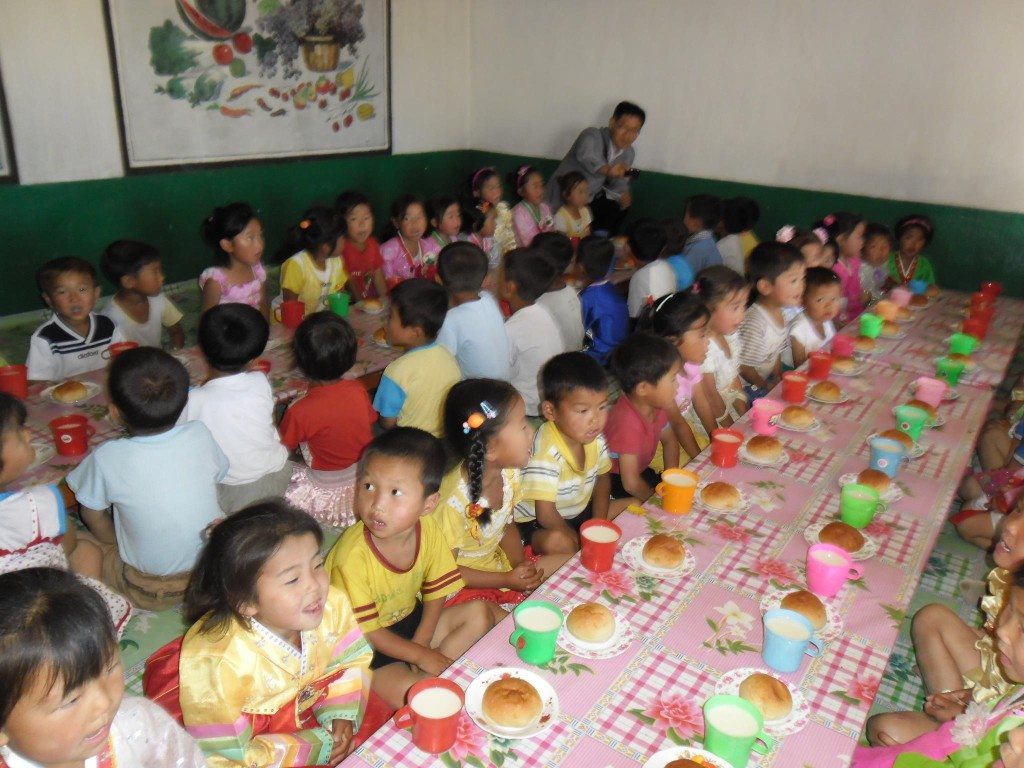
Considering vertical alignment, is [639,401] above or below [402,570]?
above

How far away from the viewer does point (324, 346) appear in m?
2.67

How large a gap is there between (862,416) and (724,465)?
774 millimetres

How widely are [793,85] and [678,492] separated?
16.9ft

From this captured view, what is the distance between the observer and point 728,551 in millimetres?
1867

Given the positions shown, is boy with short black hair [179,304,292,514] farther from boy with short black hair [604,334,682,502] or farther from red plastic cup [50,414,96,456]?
boy with short black hair [604,334,682,502]

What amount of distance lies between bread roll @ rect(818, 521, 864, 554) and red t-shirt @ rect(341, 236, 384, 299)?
134 inches

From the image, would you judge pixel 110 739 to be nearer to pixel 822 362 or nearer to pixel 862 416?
pixel 862 416

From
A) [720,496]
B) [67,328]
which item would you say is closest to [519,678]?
[720,496]

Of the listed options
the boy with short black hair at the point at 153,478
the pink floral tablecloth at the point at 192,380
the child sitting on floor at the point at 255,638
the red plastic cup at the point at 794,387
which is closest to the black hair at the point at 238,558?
the child sitting on floor at the point at 255,638

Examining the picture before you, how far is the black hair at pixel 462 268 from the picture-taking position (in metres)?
3.42

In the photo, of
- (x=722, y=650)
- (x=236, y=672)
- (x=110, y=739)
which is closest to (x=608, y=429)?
(x=722, y=650)

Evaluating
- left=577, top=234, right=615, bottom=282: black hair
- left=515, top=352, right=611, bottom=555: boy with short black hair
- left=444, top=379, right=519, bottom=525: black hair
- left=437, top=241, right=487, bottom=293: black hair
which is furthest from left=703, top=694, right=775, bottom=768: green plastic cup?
left=577, top=234, right=615, bottom=282: black hair

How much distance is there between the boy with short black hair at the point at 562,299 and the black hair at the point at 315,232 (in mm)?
1145

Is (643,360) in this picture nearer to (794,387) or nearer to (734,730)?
(794,387)
